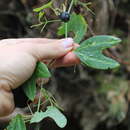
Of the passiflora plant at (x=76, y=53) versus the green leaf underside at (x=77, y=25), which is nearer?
the passiflora plant at (x=76, y=53)

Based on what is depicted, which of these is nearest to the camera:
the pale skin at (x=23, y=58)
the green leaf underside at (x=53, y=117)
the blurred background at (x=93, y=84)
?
the green leaf underside at (x=53, y=117)

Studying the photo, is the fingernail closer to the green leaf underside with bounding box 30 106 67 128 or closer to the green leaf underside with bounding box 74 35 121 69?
the green leaf underside with bounding box 74 35 121 69

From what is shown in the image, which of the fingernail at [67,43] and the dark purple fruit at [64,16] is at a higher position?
the dark purple fruit at [64,16]

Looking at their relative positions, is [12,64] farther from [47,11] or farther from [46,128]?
[46,128]

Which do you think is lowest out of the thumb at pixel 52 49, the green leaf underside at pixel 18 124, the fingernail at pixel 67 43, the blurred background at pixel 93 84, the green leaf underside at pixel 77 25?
the blurred background at pixel 93 84

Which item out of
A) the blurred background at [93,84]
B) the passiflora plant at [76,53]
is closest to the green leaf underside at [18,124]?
the passiflora plant at [76,53]

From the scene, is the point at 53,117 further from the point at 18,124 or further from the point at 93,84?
the point at 93,84

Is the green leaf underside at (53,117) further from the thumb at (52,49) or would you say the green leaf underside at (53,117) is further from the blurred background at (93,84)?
the blurred background at (93,84)

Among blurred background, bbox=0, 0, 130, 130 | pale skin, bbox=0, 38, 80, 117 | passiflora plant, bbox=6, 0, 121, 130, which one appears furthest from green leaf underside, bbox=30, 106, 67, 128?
blurred background, bbox=0, 0, 130, 130
